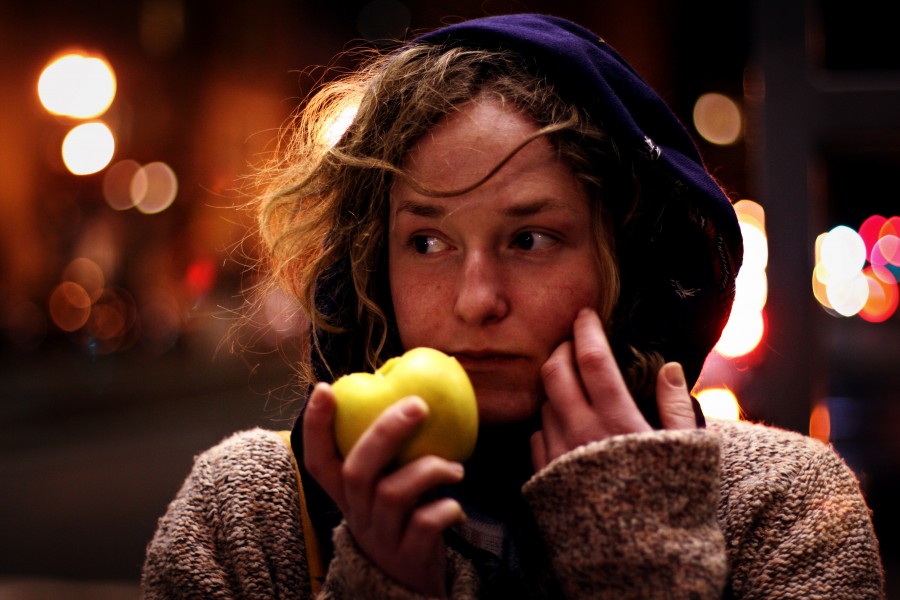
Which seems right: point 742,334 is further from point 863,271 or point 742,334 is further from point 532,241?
point 863,271

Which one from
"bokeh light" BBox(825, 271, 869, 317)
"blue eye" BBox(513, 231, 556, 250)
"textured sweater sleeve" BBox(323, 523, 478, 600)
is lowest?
"textured sweater sleeve" BBox(323, 523, 478, 600)

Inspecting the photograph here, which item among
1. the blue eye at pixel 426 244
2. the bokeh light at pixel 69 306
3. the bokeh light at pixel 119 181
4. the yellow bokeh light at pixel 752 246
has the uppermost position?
the bokeh light at pixel 119 181

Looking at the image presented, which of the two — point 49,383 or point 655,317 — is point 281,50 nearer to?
point 49,383

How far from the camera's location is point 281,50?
549 inches

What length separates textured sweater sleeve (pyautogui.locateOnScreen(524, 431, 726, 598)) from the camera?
1.25 metres

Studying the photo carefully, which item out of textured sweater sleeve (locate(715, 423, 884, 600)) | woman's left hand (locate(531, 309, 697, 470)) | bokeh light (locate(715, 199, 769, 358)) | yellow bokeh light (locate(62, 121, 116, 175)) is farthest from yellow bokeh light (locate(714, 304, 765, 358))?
yellow bokeh light (locate(62, 121, 116, 175))

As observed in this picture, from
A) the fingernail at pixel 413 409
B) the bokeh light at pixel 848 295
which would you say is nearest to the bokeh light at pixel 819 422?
the fingernail at pixel 413 409

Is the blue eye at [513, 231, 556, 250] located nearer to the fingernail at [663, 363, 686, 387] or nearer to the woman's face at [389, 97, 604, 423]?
the woman's face at [389, 97, 604, 423]

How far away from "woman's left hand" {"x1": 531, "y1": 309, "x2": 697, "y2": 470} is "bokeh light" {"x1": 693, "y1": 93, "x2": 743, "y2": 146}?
34.8 ft

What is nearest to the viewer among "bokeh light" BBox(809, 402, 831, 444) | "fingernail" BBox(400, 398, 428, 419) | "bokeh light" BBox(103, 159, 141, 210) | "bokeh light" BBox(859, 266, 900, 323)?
"fingernail" BBox(400, 398, 428, 419)

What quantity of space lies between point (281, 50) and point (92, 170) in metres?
3.48

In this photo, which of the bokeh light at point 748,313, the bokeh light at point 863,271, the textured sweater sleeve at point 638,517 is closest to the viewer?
the textured sweater sleeve at point 638,517

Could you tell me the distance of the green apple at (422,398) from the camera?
1224 millimetres

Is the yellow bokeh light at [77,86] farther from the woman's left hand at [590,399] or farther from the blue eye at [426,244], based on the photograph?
the woman's left hand at [590,399]
